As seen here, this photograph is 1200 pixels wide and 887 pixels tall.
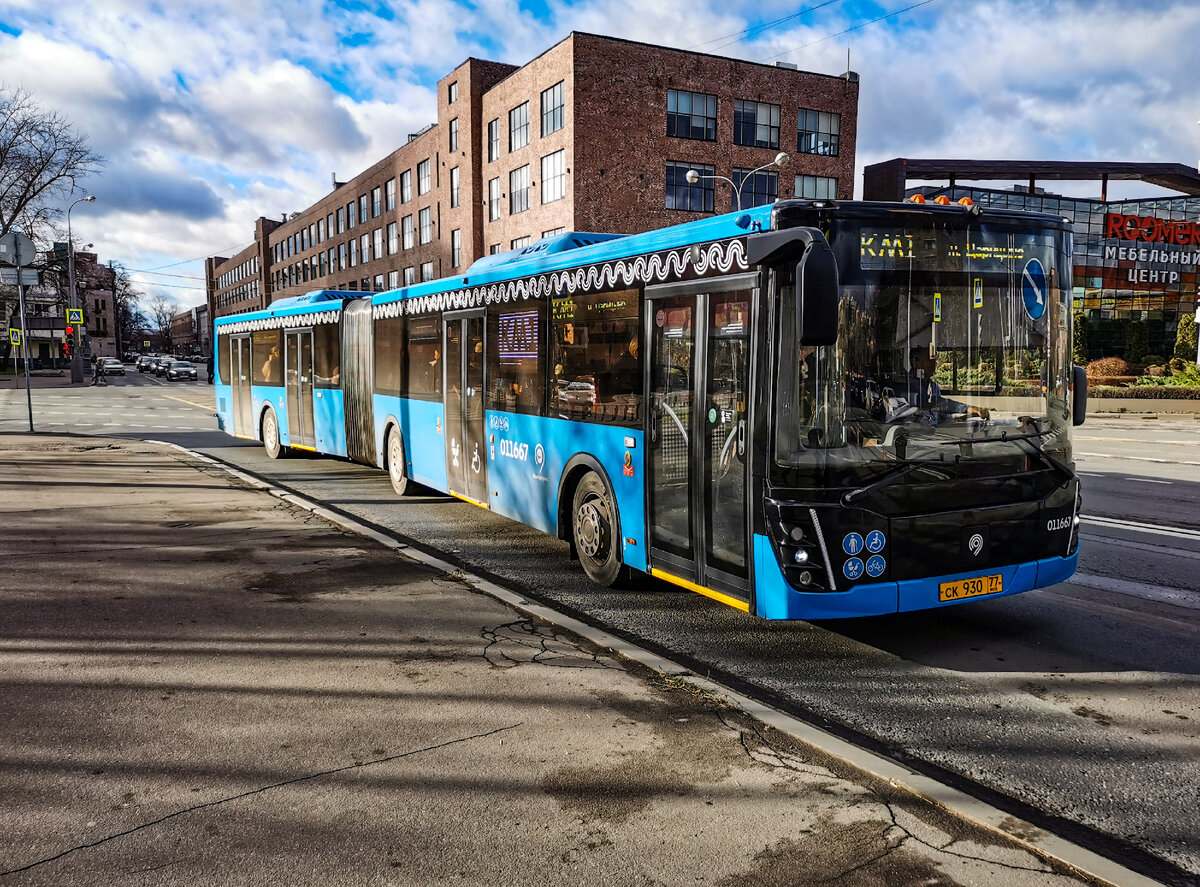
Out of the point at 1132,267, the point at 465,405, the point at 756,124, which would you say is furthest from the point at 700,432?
the point at 1132,267

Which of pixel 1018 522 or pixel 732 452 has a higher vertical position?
pixel 732 452

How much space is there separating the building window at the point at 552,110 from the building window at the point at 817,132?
463 inches

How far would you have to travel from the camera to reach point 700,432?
605 cm

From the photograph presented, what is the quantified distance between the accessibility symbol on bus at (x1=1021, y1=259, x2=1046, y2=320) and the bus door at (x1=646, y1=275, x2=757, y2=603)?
1764mm

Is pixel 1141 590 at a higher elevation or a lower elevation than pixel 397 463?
lower

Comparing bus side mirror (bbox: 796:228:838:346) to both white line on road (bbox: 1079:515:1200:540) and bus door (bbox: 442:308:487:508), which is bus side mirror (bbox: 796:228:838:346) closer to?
bus door (bbox: 442:308:487:508)

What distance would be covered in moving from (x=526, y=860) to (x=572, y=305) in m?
5.15

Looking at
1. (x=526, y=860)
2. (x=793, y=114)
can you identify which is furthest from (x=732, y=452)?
(x=793, y=114)

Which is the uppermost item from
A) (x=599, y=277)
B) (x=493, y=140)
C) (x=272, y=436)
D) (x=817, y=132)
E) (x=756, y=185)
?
(x=493, y=140)

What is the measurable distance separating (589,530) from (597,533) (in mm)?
126

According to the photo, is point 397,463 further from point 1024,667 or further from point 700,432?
point 1024,667

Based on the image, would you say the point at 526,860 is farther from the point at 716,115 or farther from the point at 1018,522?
the point at 716,115

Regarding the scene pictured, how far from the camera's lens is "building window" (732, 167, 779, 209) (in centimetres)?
4212

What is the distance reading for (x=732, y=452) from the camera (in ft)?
18.7
